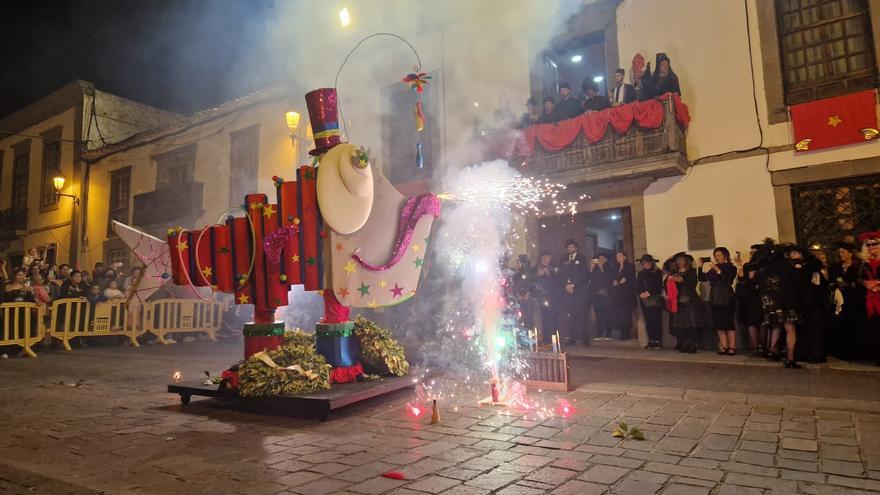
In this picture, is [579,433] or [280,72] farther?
[280,72]

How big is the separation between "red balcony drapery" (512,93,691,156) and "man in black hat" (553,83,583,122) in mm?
240

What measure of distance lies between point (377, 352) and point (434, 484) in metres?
2.40

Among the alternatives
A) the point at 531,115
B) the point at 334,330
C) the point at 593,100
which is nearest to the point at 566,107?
the point at 593,100

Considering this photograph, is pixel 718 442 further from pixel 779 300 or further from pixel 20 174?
pixel 20 174

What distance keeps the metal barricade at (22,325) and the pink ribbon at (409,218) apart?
27.8 ft

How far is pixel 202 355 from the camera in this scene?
895 cm

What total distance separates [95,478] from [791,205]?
9.33 m

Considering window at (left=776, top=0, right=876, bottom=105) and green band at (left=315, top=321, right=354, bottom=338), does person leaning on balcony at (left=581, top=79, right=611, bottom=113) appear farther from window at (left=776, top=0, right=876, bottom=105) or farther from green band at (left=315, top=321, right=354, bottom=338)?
green band at (left=315, top=321, right=354, bottom=338)

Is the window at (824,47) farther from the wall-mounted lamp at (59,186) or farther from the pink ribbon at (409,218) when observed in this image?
the wall-mounted lamp at (59,186)

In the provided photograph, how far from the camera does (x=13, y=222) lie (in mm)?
21797

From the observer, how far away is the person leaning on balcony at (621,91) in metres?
9.18

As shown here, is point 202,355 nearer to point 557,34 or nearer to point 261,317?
point 261,317

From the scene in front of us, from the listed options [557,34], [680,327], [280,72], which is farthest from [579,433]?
[280,72]

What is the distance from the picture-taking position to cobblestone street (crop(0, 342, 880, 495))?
8.89 feet
